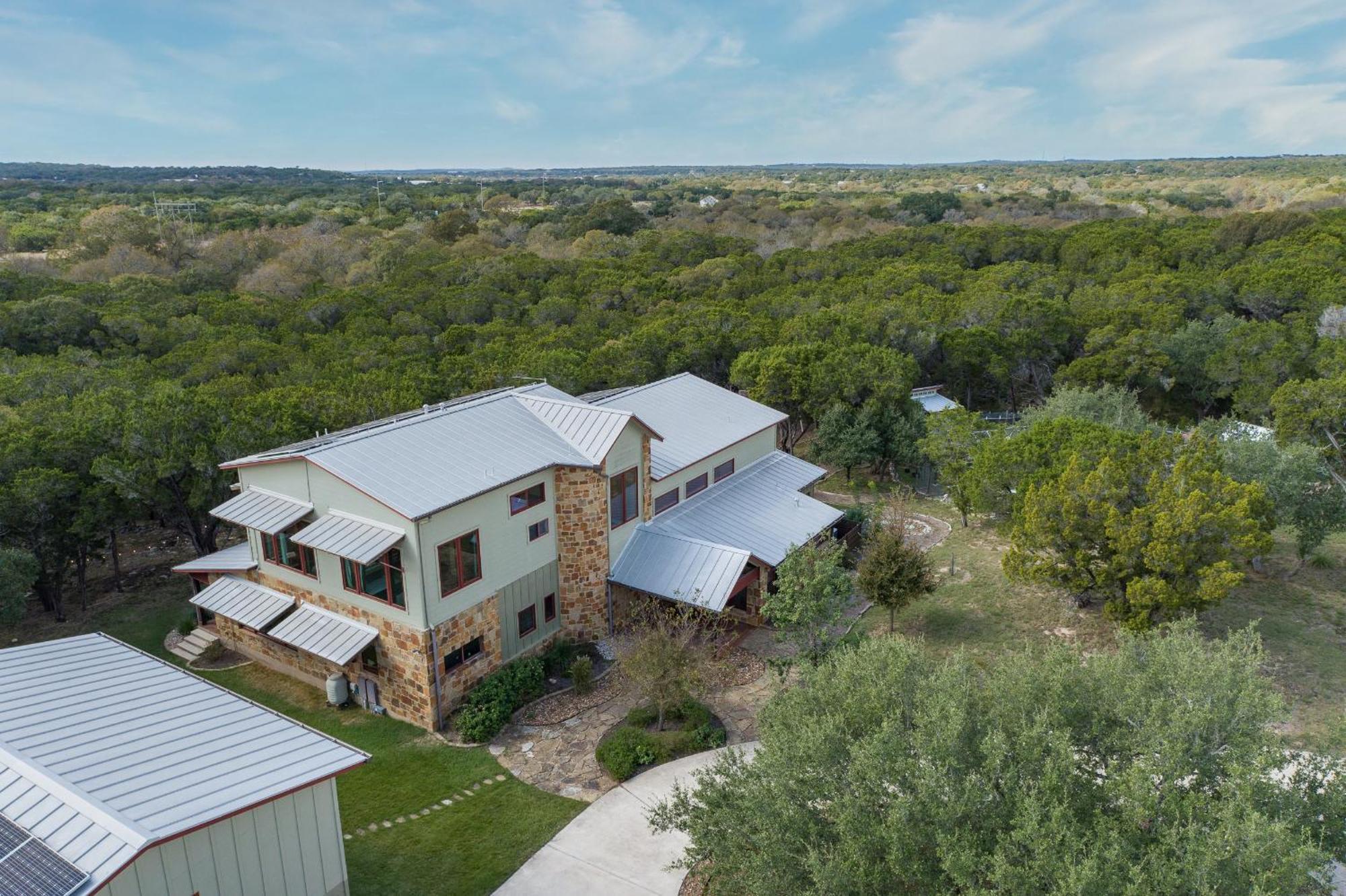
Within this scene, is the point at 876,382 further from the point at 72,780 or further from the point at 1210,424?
the point at 72,780

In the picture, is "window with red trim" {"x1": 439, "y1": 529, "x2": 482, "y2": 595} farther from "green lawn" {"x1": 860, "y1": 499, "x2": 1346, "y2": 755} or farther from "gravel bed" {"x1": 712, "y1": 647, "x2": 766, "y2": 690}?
"green lawn" {"x1": 860, "y1": 499, "x2": 1346, "y2": 755}

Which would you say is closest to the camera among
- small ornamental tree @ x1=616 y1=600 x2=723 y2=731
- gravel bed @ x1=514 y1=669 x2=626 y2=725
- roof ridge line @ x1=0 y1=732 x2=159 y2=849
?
roof ridge line @ x1=0 y1=732 x2=159 y2=849

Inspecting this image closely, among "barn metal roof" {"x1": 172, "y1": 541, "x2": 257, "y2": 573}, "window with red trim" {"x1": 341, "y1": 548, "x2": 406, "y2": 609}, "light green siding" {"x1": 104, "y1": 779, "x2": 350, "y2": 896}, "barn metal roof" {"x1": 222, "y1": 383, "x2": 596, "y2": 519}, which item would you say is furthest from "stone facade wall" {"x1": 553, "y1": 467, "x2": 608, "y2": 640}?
"light green siding" {"x1": 104, "y1": 779, "x2": 350, "y2": 896}

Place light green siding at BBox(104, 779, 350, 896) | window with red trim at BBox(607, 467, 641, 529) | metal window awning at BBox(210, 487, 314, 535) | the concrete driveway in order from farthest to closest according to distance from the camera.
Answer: window with red trim at BBox(607, 467, 641, 529), metal window awning at BBox(210, 487, 314, 535), the concrete driveway, light green siding at BBox(104, 779, 350, 896)

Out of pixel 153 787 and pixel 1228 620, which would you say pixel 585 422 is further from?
pixel 1228 620

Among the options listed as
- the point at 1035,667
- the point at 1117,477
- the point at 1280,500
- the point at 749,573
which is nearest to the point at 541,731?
the point at 749,573

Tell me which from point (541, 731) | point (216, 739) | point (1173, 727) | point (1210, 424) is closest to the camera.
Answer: point (1173, 727)

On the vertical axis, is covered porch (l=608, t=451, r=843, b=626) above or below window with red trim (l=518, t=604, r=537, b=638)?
above

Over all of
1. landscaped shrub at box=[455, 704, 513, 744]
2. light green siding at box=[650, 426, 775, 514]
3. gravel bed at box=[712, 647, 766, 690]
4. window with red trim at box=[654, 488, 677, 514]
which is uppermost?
light green siding at box=[650, 426, 775, 514]
